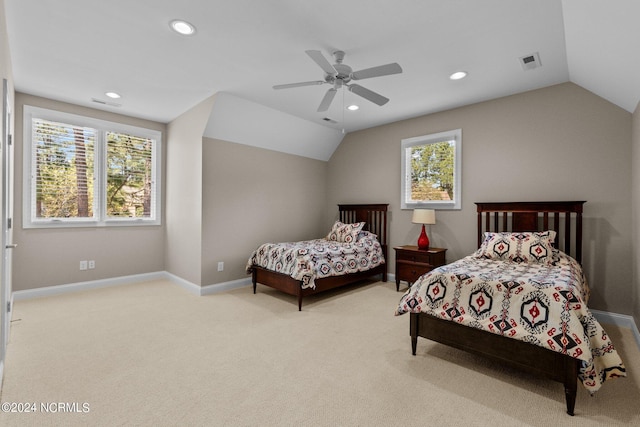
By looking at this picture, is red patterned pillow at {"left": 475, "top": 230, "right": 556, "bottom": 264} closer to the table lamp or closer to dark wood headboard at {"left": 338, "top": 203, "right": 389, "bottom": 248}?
the table lamp

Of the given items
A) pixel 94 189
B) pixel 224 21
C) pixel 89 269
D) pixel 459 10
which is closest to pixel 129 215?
pixel 94 189

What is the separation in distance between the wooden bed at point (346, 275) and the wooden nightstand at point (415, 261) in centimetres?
51

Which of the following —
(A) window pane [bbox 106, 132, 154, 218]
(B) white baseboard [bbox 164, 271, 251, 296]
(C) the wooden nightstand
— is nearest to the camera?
(C) the wooden nightstand

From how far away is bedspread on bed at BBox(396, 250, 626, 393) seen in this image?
184 cm

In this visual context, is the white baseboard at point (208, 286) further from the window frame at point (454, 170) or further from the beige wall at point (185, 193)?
the window frame at point (454, 170)

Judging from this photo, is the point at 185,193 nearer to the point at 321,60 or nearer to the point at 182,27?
the point at 182,27

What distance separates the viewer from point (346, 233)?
5.05 m

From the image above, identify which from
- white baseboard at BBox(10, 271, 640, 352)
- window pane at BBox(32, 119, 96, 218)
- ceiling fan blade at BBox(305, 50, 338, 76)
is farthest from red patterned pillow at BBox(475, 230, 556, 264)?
window pane at BBox(32, 119, 96, 218)

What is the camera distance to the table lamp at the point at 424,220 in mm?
4340

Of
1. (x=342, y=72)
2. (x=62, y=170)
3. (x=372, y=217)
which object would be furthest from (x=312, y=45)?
(x=62, y=170)

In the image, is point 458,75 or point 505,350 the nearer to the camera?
point 505,350

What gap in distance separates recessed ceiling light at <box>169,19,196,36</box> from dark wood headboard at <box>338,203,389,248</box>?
3.72 m

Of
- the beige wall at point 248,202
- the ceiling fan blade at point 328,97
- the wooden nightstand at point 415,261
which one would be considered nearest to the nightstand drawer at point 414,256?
the wooden nightstand at point 415,261

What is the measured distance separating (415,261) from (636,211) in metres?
2.35
